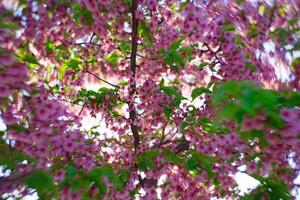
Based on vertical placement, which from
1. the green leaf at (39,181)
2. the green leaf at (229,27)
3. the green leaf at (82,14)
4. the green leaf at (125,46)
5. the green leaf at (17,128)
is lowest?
the green leaf at (39,181)

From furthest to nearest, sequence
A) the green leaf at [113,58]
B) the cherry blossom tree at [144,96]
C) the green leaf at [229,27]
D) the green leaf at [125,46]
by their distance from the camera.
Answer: the green leaf at [113,58] < the green leaf at [125,46] < the green leaf at [229,27] < the cherry blossom tree at [144,96]

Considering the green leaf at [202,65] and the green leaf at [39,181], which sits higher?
the green leaf at [202,65]

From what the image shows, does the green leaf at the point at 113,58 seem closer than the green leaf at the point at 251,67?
No

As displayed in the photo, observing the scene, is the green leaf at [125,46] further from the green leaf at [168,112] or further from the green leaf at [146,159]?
the green leaf at [146,159]

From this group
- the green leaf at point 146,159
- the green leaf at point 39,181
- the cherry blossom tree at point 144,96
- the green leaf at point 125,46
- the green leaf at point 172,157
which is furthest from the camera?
the green leaf at point 125,46

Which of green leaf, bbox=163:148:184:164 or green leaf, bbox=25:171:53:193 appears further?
green leaf, bbox=163:148:184:164

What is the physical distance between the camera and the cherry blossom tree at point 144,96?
13.7ft

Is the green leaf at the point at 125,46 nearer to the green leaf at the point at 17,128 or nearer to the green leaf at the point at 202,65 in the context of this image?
the green leaf at the point at 202,65

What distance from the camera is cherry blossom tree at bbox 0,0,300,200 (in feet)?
13.7

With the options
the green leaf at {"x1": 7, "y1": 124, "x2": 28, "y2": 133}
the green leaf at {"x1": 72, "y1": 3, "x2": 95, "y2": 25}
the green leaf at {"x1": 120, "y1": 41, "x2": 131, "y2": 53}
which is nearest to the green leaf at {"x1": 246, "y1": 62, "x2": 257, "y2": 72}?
the green leaf at {"x1": 120, "y1": 41, "x2": 131, "y2": 53}

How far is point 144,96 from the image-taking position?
→ 718 centimetres

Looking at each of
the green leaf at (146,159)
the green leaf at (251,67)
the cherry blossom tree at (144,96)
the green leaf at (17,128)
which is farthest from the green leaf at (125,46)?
the green leaf at (17,128)

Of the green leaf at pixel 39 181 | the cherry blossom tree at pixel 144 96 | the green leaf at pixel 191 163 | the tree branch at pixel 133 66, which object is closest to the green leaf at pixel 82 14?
the cherry blossom tree at pixel 144 96

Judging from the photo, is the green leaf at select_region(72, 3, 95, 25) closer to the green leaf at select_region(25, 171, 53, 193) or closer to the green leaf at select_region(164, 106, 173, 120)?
the green leaf at select_region(164, 106, 173, 120)
